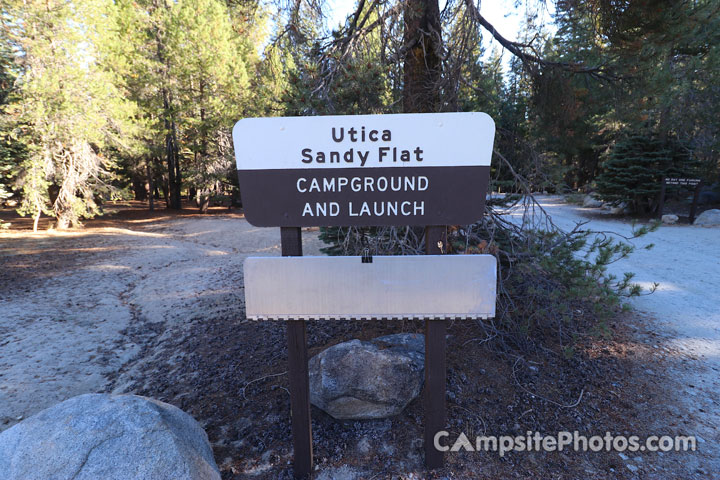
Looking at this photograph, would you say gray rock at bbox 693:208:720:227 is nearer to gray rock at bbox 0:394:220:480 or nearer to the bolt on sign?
the bolt on sign

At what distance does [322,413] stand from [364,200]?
1.80 meters

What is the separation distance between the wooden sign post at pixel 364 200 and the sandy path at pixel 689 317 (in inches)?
93.3

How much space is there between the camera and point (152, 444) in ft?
5.99

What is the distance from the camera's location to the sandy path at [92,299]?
3.63m

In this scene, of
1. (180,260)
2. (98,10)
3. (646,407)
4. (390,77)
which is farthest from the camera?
(98,10)

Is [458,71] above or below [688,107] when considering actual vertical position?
below

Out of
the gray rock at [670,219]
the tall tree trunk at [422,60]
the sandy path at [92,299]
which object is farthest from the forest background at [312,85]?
the sandy path at [92,299]

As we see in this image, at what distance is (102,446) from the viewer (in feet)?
5.87

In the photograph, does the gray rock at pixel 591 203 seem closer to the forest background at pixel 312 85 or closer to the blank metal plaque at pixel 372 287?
the forest background at pixel 312 85

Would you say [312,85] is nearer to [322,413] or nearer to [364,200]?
[364,200]

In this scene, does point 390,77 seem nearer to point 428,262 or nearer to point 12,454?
point 428,262

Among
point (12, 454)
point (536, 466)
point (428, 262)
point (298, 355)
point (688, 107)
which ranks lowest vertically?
point (536, 466)

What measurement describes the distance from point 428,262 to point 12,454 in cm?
234

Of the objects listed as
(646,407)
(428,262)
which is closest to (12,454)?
(428,262)
